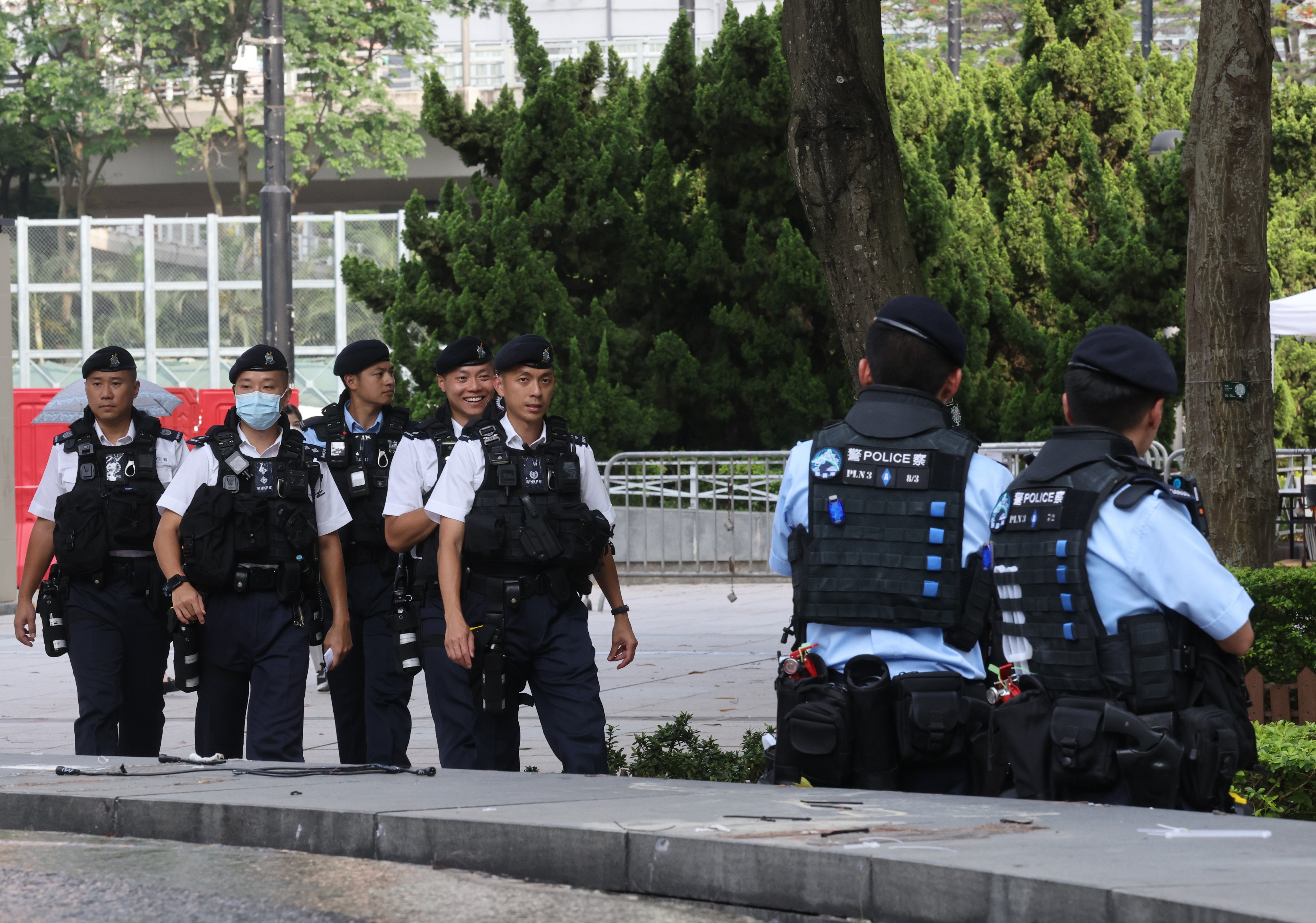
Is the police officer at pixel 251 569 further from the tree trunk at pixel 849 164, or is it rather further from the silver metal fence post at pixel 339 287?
the silver metal fence post at pixel 339 287

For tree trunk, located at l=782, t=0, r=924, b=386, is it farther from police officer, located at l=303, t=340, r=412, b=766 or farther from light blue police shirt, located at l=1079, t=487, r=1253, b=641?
light blue police shirt, located at l=1079, t=487, r=1253, b=641

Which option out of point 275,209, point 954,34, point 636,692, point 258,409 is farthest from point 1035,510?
point 954,34

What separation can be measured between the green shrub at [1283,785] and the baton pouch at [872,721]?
63.3 inches

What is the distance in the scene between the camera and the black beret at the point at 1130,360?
388 cm

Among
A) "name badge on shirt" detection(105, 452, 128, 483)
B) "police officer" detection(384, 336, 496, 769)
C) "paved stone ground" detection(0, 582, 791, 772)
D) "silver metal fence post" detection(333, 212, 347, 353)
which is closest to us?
"police officer" detection(384, 336, 496, 769)

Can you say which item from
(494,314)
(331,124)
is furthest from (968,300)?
(331,124)

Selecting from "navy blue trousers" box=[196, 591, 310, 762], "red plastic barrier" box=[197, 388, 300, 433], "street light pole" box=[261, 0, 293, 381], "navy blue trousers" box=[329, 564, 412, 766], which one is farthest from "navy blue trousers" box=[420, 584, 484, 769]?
"red plastic barrier" box=[197, 388, 300, 433]

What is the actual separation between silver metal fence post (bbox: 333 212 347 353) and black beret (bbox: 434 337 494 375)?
15.9 meters

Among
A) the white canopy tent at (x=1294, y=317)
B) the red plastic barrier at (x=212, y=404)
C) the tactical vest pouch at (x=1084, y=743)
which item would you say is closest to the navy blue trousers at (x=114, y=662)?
the tactical vest pouch at (x=1084, y=743)

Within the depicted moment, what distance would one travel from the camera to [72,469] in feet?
22.4

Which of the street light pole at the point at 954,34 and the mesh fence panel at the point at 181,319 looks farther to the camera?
the street light pole at the point at 954,34

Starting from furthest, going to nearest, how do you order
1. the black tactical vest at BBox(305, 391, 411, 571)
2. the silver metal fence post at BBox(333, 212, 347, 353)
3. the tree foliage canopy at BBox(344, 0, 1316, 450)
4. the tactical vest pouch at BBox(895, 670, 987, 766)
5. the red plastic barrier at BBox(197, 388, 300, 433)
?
the silver metal fence post at BBox(333, 212, 347, 353)
the red plastic barrier at BBox(197, 388, 300, 433)
the tree foliage canopy at BBox(344, 0, 1316, 450)
the black tactical vest at BBox(305, 391, 411, 571)
the tactical vest pouch at BBox(895, 670, 987, 766)

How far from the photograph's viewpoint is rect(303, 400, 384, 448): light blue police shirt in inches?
284

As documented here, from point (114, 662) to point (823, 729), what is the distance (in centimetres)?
365
